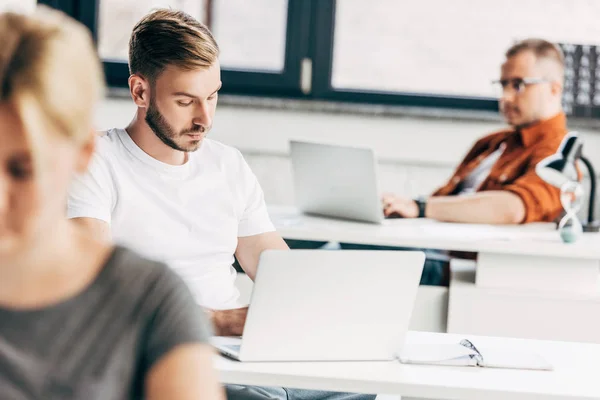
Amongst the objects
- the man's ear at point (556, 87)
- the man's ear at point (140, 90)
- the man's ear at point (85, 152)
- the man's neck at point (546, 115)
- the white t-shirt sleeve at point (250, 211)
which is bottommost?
the white t-shirt sleeve at point (250, 211)

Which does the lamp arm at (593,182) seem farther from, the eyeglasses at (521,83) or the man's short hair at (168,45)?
the man's short hair at (168,45)

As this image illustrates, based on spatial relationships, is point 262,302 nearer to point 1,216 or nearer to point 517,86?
point 1,216

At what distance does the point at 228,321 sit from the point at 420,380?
0.44 metres

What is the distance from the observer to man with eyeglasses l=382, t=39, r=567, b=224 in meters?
3.33

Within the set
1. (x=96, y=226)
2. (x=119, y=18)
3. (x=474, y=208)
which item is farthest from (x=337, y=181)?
(x=119, y=18)

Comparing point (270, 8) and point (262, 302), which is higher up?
point (270, 8)

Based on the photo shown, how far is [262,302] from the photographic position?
1568 millimetres

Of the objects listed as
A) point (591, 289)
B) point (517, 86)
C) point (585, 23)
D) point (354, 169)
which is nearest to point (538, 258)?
point (591, 289)

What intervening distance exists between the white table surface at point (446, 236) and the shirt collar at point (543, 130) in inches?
18.0

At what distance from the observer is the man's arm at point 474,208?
131 inches

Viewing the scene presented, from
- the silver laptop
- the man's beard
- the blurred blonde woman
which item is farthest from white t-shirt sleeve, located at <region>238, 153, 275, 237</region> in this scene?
the blurred blonde woman

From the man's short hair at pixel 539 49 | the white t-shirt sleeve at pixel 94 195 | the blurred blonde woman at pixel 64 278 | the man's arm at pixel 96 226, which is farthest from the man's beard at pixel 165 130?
the man's short hair at pixel 539 49

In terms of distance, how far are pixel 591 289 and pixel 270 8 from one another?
2361mm

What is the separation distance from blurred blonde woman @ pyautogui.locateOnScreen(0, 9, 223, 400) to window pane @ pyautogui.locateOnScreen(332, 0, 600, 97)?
3864 mm
